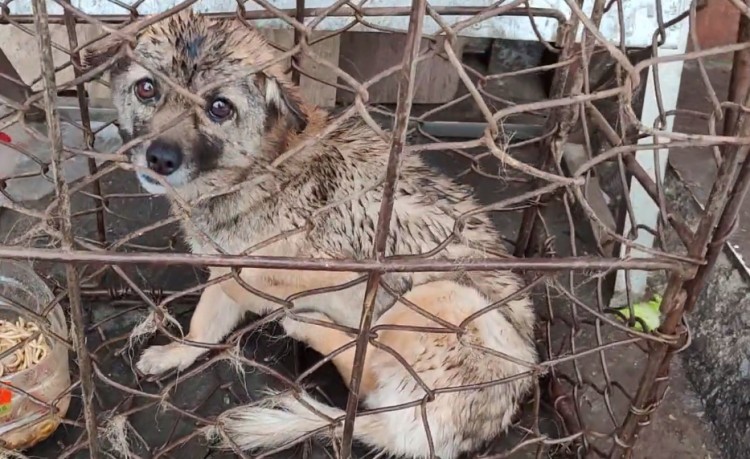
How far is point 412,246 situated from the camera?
2.20 m

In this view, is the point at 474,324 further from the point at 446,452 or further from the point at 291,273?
the point at 291,273

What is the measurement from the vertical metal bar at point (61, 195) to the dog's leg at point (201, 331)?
0.60m

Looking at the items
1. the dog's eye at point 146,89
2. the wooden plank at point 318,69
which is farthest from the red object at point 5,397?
the wooden plank at point 318,69

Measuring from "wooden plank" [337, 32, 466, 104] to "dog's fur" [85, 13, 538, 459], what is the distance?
3.76 ft

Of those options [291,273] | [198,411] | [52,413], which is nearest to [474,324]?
[291,273]

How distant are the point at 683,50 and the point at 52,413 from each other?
212cm

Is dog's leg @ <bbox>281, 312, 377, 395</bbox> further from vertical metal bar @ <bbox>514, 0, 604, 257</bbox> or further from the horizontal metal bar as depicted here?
the horizontal metal bar

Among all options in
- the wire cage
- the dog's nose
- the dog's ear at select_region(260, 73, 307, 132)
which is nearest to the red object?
the wire cage

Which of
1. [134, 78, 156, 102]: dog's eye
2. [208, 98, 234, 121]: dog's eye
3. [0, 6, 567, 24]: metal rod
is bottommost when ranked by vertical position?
[208, 98, 234, 121]: dog's eye

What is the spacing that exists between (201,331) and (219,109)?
2.57 feet

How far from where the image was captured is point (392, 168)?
1.38m

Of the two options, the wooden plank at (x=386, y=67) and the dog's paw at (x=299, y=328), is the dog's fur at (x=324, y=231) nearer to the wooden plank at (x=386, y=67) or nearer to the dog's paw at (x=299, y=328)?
the dog's paw at (x=299, y=328)

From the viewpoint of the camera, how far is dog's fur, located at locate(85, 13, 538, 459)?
6.48 feet

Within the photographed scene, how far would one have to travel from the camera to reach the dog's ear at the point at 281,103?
1.99 m
